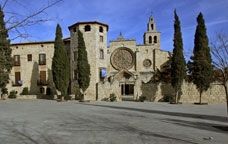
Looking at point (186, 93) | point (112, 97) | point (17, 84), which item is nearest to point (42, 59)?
point (17, 84)

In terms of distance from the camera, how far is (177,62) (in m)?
40.2

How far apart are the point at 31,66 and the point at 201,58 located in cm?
2723

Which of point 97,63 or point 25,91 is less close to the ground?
point 97,63

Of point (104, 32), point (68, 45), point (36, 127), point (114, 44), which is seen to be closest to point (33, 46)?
point (68, 45)

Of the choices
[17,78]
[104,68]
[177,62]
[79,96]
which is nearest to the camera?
[177,62]

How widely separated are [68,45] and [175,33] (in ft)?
59.4

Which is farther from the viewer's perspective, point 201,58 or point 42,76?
point 42,76

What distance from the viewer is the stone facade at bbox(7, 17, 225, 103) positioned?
43.2m

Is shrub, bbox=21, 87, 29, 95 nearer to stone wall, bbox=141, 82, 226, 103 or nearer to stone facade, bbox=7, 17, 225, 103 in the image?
stone facade, bbox=7, 17, 225, 103

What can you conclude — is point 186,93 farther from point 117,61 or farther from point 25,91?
point 117,61

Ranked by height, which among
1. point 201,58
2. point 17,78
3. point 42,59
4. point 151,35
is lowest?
point 17,78

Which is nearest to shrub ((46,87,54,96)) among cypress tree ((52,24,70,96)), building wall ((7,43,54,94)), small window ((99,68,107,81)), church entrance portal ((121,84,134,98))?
building wall ((7,43,54,94))

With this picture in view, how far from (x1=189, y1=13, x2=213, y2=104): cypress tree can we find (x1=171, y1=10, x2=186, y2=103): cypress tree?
4.26 feet

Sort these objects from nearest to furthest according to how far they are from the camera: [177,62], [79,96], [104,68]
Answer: [177,62] → [79,96] → [104,68]
